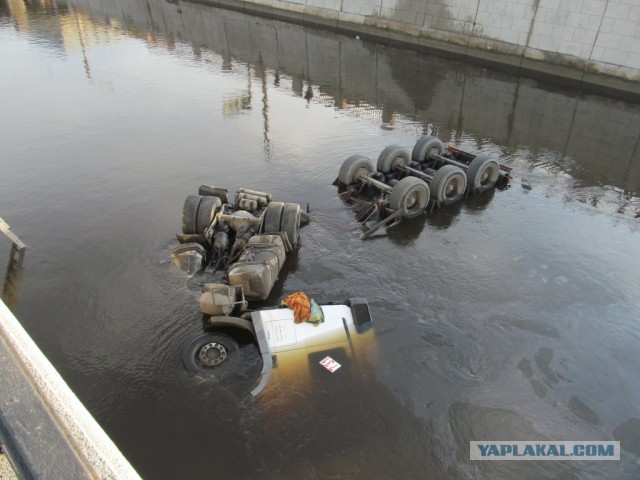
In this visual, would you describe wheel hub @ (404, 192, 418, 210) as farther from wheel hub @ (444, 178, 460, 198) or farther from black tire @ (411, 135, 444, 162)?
black tire @ (411, 135, 444, 162)

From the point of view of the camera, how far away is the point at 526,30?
31.7m

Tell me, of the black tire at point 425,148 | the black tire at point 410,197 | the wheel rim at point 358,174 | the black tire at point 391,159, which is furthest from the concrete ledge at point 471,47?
the wheel rim at point 358,174

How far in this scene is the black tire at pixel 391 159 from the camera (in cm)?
1706

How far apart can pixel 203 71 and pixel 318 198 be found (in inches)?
776

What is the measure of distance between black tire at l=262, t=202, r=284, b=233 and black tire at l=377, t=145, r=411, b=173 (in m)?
5.50

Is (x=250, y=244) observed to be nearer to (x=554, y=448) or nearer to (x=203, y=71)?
(x=554, y=448)

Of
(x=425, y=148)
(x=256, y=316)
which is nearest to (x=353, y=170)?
(x=425, y=148)

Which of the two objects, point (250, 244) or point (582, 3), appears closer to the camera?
point (250, 244)

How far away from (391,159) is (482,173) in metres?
3.34

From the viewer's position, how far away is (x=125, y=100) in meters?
25.8

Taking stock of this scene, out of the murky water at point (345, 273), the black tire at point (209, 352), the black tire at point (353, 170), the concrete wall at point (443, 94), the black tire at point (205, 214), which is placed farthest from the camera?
the concrete wall at point (443, 94)

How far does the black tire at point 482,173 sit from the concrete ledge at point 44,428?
1560 centimetres

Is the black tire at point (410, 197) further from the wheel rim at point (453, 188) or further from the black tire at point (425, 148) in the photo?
the black tire at point (425, 148)

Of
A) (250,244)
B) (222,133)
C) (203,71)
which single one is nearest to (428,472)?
(250,244)
